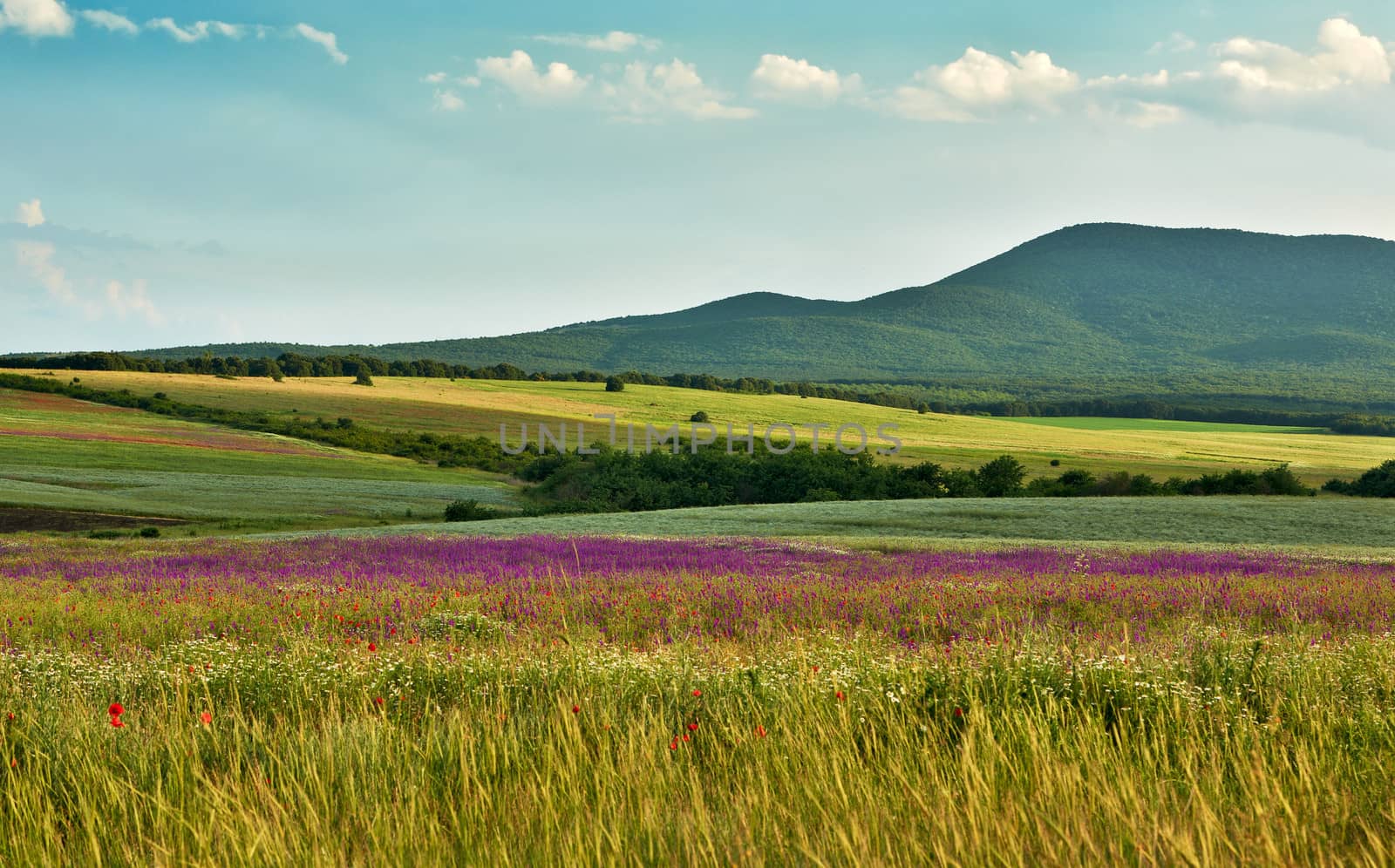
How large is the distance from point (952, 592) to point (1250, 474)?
141ft

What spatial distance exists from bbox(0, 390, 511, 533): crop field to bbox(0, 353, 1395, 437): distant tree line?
1867 inches

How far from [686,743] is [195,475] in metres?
60.5

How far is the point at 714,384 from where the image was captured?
15188cm

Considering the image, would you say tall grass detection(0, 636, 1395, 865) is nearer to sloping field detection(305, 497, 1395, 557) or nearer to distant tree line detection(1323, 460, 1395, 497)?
sloping field detection(305, 497, 1395, 557)

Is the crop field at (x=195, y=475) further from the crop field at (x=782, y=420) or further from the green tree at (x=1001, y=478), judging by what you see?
the green tree at (x=1001, y=478)

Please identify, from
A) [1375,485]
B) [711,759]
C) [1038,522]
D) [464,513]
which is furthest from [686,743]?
[1375,485]

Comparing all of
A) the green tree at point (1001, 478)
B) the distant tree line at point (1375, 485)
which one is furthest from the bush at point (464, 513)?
the distant tree line at point (1375, 485)

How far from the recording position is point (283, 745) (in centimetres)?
499

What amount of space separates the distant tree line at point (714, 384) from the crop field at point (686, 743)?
131m

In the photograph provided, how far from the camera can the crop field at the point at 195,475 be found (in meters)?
44.3

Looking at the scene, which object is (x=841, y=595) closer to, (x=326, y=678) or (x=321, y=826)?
(x=326, y=678)

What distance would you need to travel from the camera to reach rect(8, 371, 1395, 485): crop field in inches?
3538

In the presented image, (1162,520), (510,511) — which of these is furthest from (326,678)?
(510,511)

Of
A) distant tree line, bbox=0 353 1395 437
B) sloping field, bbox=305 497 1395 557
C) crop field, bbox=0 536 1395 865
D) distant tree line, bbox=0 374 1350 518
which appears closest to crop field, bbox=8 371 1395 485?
distant tree line, bbox=0 353 1395 437
